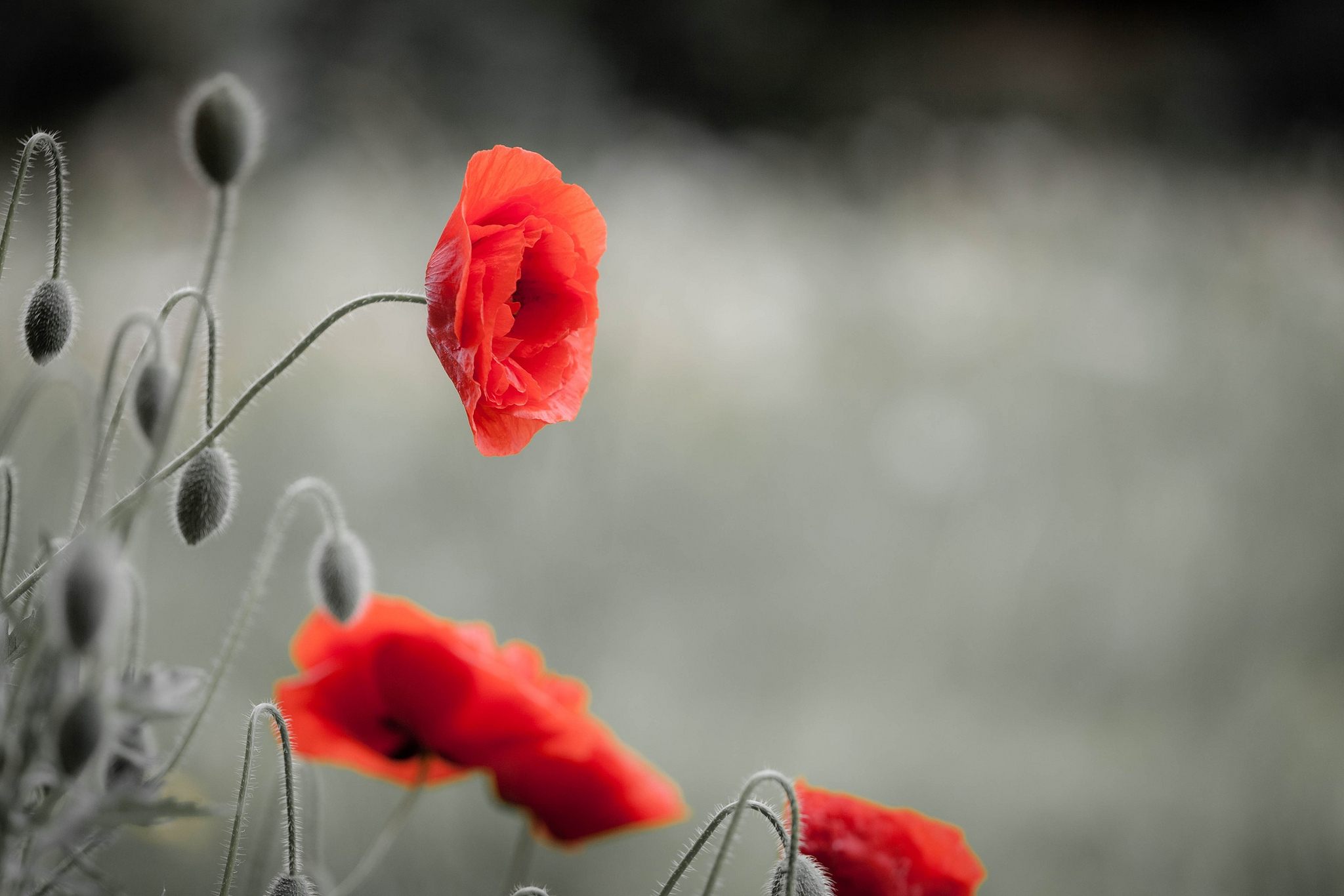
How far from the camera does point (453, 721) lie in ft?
1.12

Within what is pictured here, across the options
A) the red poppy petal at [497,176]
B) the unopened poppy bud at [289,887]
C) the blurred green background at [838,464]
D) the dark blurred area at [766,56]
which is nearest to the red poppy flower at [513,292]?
the red poppy petal at [497,176]

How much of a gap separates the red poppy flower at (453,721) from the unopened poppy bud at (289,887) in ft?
0.35

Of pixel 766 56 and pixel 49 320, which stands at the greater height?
pixel 766 56

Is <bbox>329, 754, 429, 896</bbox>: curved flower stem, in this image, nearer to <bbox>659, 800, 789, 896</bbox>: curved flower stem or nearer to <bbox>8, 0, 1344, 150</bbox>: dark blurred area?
<bbox>659, 800, 789, 896</bbox>: curved flower stem

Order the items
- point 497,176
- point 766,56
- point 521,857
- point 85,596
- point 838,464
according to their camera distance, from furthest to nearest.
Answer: point 766,56, point 838,464, point 521,857, point 497,176, point 85,596

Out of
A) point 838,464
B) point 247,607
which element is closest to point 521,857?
point 247,607

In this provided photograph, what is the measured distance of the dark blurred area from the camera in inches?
72.2

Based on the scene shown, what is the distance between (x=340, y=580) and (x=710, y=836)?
0.13 m

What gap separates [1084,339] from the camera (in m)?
1.45

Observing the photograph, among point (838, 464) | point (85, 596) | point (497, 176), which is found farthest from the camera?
point (838, 464)

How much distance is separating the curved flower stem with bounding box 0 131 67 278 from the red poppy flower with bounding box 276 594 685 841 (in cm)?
13

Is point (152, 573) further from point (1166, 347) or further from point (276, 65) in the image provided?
point (1166, 347)

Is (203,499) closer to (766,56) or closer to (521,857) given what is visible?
(521,857)

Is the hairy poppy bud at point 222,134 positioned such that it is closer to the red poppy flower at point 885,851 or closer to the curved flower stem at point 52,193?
the curved flower stem at point 52,193
